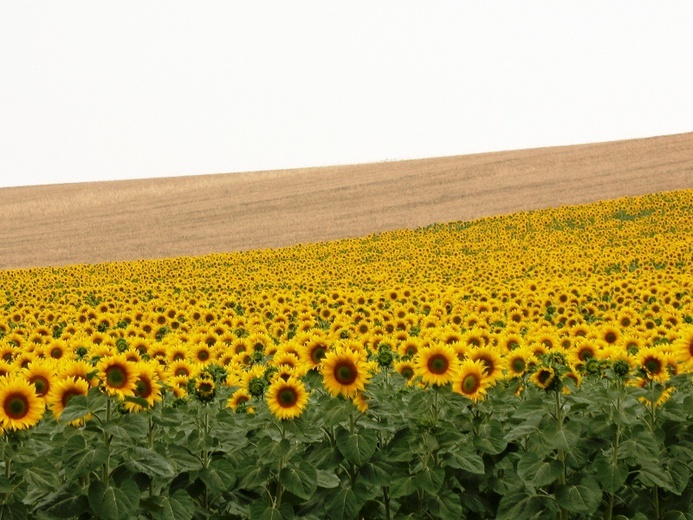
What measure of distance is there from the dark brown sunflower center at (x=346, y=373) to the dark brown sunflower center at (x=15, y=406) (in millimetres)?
1689

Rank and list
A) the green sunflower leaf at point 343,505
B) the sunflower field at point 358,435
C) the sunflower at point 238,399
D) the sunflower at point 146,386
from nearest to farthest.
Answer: the sunflower field at point 358,435, the sunflower at point 146,386, the green sunflower leaf at point 343,505, the sunflower at point 238,399

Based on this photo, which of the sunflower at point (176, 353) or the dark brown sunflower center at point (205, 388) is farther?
the sunflower at point (176, 353)

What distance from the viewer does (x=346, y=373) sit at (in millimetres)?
5078

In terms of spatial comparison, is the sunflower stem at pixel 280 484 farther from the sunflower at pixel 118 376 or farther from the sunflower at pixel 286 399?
the sunflower at pixel 118 376

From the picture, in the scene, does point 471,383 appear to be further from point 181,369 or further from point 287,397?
point 181,369

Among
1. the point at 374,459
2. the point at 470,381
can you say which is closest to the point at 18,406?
the point at 374,459

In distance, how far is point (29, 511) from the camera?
4699mm

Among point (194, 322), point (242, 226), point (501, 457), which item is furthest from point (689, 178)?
point (501, 457)

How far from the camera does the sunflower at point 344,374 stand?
507 centimetres

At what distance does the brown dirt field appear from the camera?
3788cm

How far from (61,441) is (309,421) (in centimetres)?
140

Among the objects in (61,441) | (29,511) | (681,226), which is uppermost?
(61,441)

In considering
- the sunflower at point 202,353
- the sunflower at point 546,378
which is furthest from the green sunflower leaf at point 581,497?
the sunflower at point 202,353

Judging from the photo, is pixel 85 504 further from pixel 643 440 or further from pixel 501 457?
pixel 643 440
